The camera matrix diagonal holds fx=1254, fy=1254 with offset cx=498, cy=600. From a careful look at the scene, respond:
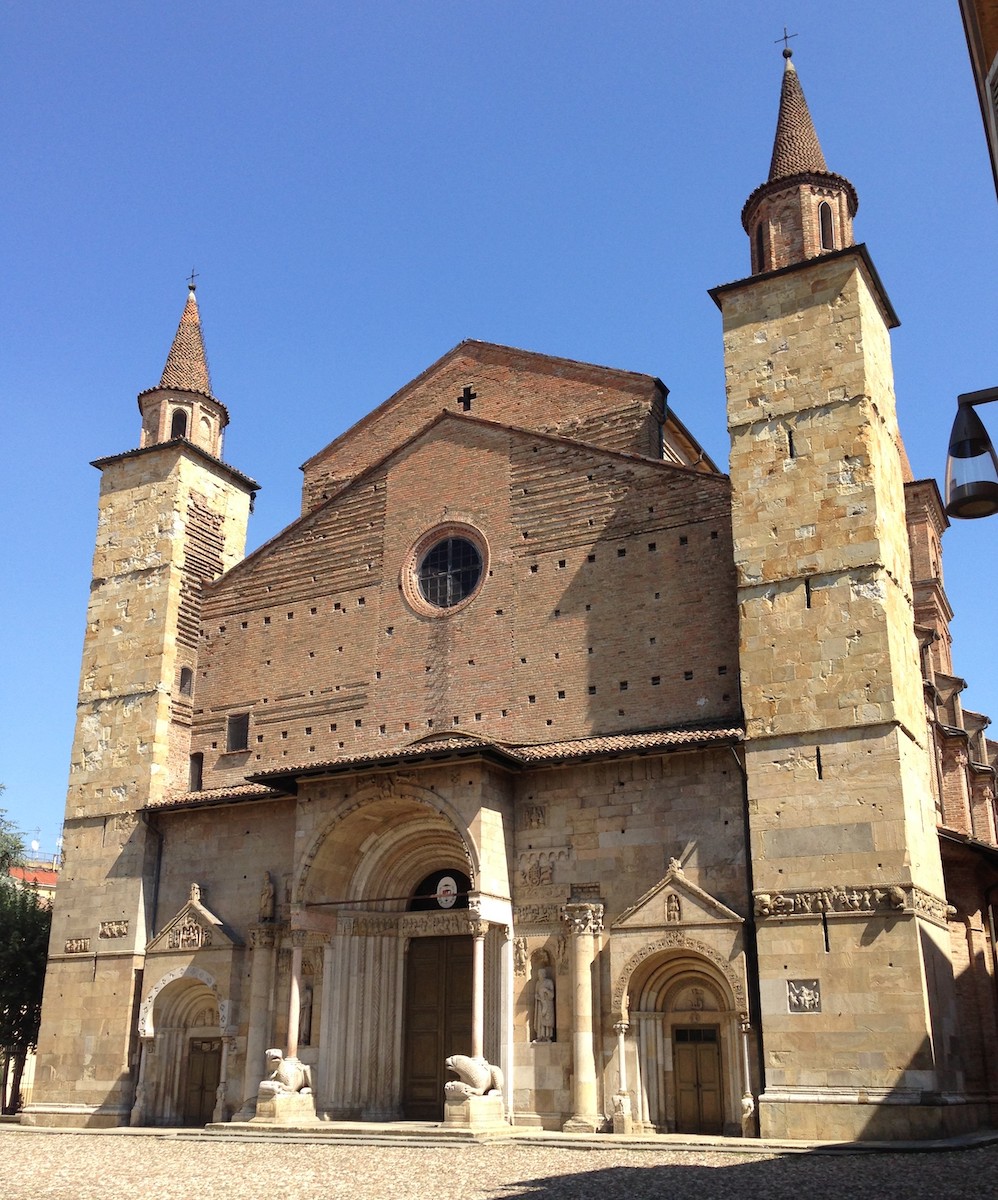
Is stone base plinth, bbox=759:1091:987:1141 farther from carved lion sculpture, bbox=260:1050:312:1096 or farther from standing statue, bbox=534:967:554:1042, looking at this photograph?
carved lion sculpture, bbox=260:1050:312:1096

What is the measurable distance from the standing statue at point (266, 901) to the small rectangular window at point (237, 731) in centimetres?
339

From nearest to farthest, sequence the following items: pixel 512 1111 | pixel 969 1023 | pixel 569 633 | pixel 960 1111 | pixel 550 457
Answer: pixel 960 1111
pixel 512 1111
pixel 969 1023
pixel 569 633
pixel 550 457

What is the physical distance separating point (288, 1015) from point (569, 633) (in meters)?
8.14

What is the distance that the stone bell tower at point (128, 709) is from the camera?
23.4 metres

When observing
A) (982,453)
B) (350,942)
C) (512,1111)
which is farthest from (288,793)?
(982,453)

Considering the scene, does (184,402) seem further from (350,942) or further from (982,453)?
(982,453)

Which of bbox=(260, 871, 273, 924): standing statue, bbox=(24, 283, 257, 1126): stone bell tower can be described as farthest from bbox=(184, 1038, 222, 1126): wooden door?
bbox=(260, 871, 273, 924): standing statue

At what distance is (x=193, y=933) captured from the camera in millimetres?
22875

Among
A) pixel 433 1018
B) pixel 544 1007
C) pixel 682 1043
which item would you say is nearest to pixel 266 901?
pixel 433 1018

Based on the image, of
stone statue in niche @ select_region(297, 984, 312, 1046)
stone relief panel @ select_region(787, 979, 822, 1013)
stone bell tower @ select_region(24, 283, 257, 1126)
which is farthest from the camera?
stone bell tower @ select_region(24, 283, 257, 1126)

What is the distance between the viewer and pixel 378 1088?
69.9ft

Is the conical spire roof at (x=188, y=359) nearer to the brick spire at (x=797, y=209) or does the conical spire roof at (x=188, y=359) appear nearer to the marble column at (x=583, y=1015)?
the brick spire at (x=797, y=209)

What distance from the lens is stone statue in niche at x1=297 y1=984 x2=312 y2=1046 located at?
2134 cm

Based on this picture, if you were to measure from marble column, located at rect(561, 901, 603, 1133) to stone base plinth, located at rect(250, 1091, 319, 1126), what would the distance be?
4498 mm
